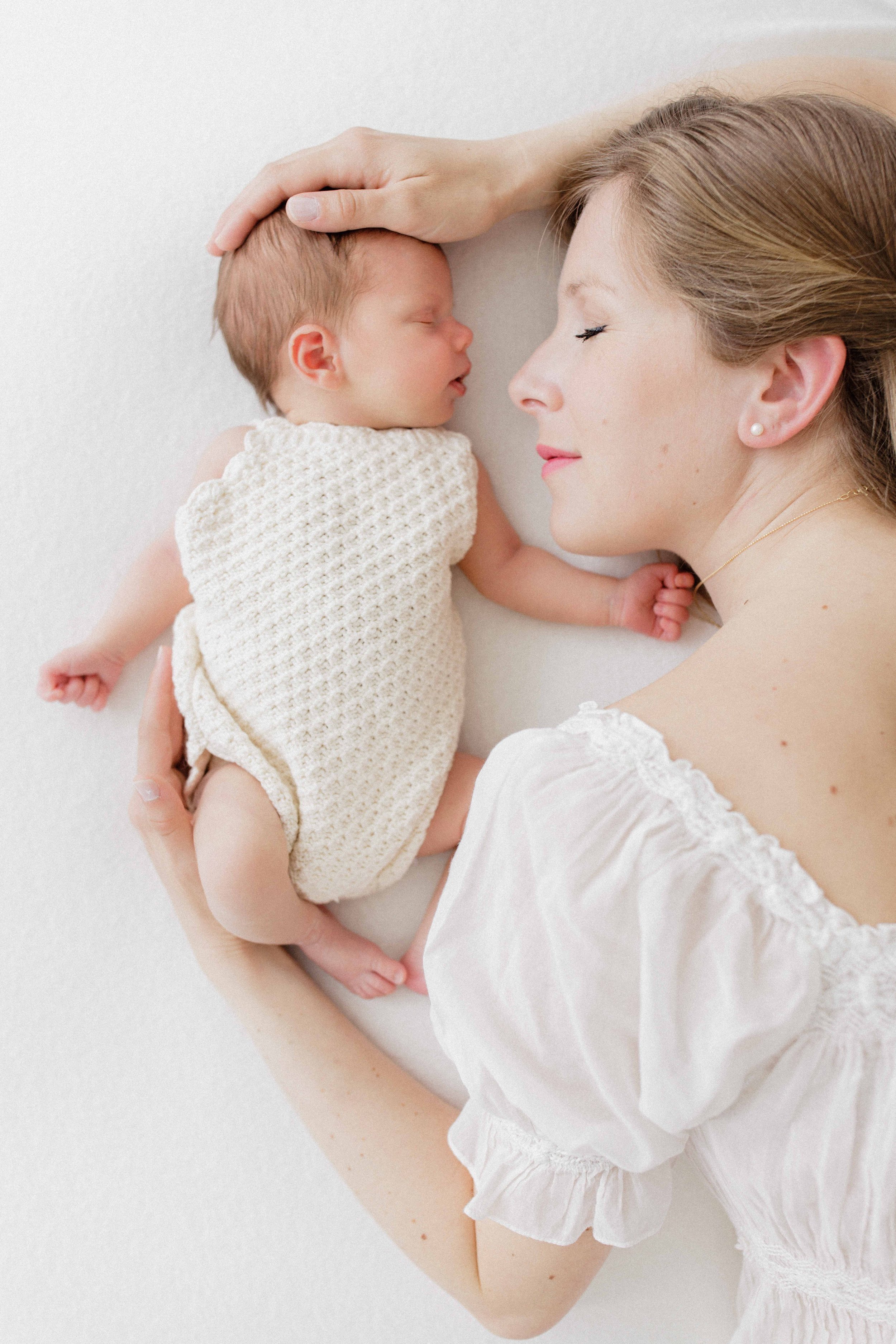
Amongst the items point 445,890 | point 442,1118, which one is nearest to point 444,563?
point 445,890

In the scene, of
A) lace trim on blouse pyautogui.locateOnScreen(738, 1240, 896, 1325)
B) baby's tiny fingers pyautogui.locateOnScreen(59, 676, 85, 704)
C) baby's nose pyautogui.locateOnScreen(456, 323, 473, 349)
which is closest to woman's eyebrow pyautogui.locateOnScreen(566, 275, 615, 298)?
baby's nose pyautogui.locateOnScreen(456, 323, 473, 349)

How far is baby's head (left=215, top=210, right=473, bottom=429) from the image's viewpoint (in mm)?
1363

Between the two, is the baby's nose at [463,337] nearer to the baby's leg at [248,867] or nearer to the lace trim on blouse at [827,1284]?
the baby's leg at [248,867]

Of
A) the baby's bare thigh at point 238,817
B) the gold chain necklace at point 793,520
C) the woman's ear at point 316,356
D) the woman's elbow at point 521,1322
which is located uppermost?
the woman's ear at point 316,356

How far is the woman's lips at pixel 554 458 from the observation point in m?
1.33

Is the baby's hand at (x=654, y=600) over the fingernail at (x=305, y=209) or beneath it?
beneath

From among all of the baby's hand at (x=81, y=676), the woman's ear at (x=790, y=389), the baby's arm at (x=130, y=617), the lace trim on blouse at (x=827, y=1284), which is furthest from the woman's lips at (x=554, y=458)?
the lace trim on blouse at (x=827, y=1284)

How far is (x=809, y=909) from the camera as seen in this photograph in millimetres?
931

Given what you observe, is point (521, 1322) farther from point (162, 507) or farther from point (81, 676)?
Result: point (162, 507)

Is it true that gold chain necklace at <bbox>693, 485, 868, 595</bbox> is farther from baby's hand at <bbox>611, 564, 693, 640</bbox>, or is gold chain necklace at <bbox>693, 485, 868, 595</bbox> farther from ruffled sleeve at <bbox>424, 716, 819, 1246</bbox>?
ruffled sleeve at <bbox>424, 716, 819, 1246</bbox>

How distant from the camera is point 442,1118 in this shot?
1403mm

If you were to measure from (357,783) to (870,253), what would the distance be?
0.94m

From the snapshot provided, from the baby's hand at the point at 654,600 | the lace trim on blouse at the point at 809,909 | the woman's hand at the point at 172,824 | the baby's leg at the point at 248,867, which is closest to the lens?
the lace trim on blouse at the point at 809,909

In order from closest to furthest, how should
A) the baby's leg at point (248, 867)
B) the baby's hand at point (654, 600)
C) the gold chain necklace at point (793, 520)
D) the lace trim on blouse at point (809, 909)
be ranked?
the lace trim on blouse at point (809, 909) < the gold chain necklace at point (793, 520) < the baby's leg at point (248, 867) < the baby's hand at point (654, 600)
